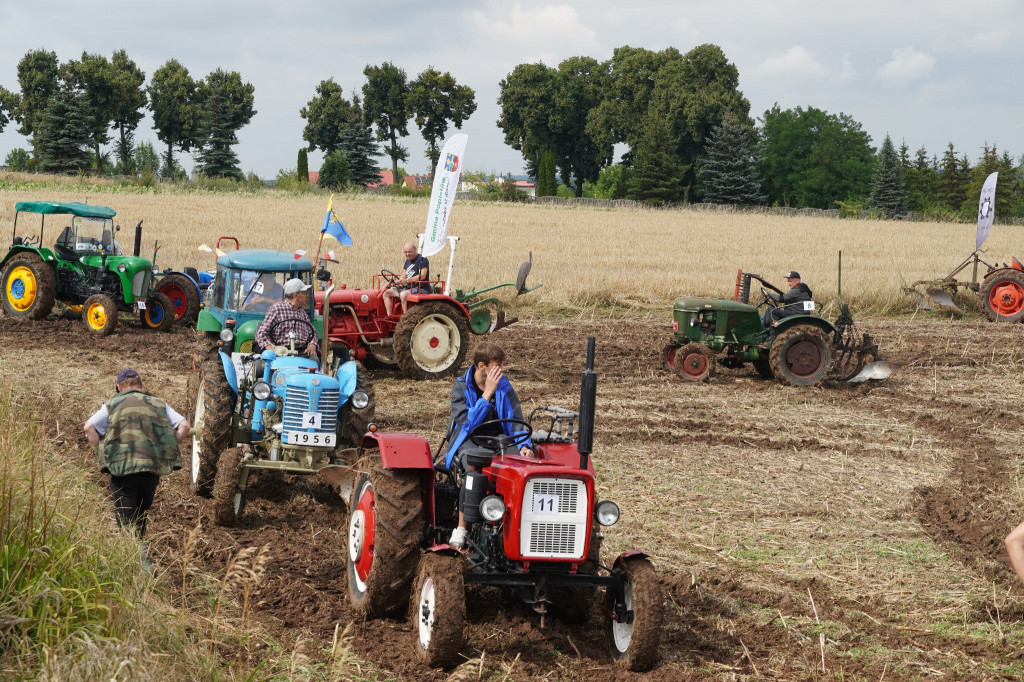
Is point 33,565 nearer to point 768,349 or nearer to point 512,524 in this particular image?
point 512,524

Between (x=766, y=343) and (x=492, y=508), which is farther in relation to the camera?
(x=766, y=343)

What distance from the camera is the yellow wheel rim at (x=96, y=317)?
14.9m

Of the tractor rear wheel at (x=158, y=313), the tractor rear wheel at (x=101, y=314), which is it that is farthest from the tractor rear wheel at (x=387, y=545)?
the tractor rear wheel at (x=158, y=313)

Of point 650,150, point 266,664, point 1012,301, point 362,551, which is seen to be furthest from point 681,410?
point 650,150

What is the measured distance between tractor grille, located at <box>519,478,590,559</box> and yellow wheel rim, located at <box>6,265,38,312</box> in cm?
1283

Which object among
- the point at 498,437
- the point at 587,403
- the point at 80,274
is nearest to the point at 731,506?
the point at 498,437

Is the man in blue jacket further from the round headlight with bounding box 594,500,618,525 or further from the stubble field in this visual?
the stubble field

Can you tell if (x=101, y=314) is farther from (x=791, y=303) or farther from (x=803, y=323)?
(x=803, y=323)

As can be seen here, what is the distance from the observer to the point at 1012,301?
62.0 feet

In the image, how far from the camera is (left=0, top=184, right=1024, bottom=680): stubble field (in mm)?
5215

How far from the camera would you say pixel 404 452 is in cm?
551

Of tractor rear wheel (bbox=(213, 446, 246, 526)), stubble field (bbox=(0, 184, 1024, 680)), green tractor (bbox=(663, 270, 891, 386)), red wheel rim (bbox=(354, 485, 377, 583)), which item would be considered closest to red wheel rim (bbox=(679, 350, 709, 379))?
green tractor (bbox=(663, 270, 891, 386))

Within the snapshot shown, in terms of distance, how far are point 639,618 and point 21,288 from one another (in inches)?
534

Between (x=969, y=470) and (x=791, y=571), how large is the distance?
360 cm
